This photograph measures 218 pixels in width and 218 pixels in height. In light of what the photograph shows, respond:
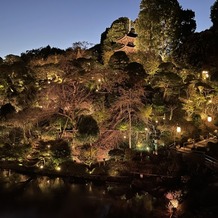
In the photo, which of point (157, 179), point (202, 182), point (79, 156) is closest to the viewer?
point (202, 182)

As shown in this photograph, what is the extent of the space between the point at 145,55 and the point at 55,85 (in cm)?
1303

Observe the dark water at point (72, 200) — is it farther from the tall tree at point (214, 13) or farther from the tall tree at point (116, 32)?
the tall tree at point (116, 32)

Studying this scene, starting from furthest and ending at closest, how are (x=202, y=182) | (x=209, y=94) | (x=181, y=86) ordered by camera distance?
(x=181, y=86) → (x=209, y=94) → (x=202, y=182)

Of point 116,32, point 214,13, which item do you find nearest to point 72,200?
point 214,13

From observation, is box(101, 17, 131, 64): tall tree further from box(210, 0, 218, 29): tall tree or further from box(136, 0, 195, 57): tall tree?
box(210, 0, 218, 29): tall tree

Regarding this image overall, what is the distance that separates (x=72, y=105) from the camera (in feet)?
69.7

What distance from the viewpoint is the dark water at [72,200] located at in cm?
1392

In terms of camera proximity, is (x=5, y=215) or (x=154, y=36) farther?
(x=154, y=36)

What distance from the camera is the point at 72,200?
617 inches

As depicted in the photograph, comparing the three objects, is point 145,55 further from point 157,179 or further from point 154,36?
point 157,179

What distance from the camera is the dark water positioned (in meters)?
13.9

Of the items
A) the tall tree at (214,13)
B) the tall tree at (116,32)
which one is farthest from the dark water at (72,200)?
the tall tree at (116,32)

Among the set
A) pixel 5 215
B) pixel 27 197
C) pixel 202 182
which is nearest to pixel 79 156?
pixel 27 197

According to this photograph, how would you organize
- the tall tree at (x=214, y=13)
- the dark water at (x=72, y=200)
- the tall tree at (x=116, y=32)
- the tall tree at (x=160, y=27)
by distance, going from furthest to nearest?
the tall tree at (x=116, y=32) < the tall tree at (x=160, y=27) < the tall tree at (x=214, y=13) < the dark water at (x=72, y=200)
